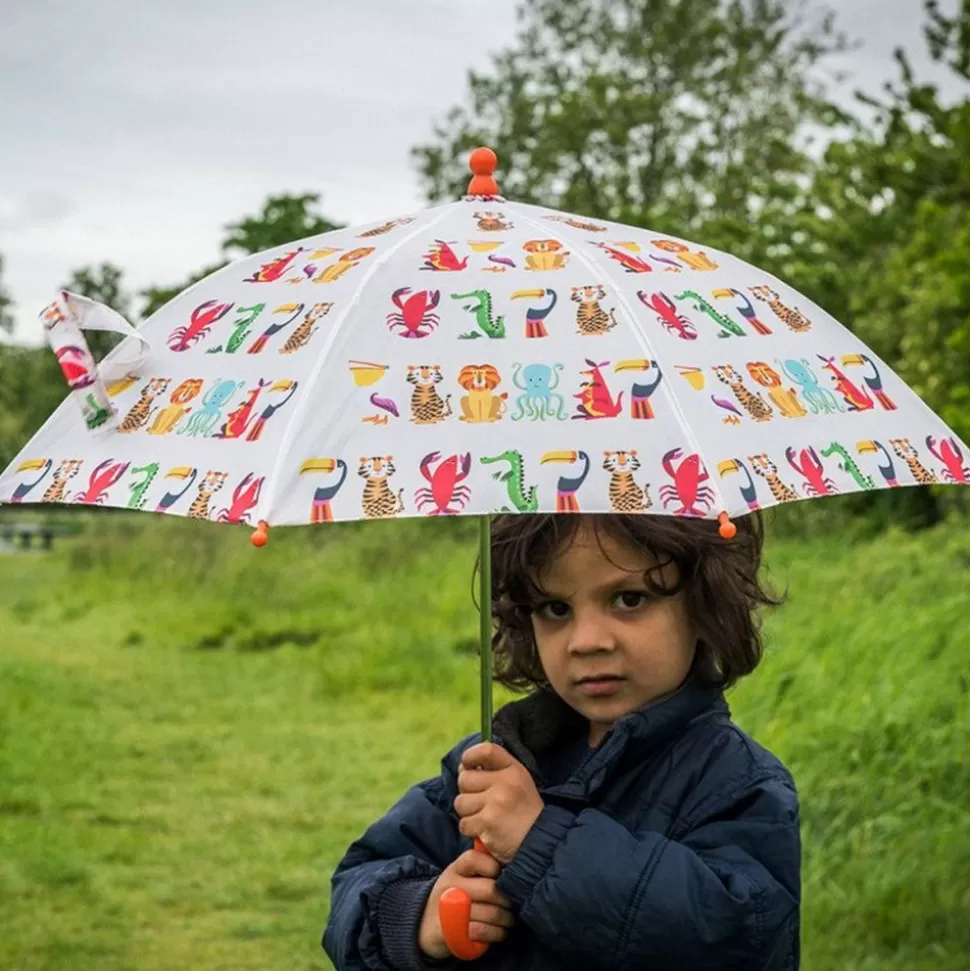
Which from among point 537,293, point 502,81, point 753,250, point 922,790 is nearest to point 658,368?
point 537,293

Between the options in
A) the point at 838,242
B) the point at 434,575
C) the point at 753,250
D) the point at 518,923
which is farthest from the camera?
the point at 753,250

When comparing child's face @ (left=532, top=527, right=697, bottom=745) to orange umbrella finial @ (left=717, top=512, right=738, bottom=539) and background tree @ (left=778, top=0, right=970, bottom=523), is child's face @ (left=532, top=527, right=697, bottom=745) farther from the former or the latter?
background tree @ (left=778, top=0, right=970, bottom=523)

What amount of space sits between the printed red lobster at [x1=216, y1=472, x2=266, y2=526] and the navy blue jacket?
587mm

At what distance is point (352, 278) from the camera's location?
2.32m

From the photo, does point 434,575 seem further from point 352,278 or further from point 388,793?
point 352,278

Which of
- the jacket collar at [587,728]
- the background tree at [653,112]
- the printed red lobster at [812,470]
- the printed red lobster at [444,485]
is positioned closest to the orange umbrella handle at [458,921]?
the jacket collar at [587,728]

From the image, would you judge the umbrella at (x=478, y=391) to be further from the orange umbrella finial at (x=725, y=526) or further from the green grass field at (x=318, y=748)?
the green grass field at (x=318, y=748)

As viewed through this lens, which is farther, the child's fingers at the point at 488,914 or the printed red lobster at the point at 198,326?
the printed red lobster at the point at 198,326

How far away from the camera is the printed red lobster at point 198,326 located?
7.99ft

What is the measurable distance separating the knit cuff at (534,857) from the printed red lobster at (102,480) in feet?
2.31

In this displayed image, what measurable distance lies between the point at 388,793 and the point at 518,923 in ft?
15.9

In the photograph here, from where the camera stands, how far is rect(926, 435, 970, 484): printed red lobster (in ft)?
8.14

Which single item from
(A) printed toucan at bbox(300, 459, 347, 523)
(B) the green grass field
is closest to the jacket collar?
(A) printed toucan at bbox(300, 459, 347, 523)

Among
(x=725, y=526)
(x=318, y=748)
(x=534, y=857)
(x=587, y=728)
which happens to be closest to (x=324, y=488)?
(x=725, y=526)
